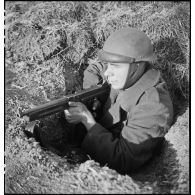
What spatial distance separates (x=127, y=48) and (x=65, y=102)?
0.90 m

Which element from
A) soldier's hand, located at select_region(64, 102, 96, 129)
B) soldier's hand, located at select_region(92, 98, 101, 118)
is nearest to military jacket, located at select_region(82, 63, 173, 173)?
soldier's hand, located at select_region(64, 102, 96, 129)

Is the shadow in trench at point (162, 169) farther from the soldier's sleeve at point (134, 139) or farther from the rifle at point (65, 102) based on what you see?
the rifle at point (65, 102)

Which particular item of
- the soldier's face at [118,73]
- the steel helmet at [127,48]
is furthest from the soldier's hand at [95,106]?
the steel helmet at [127,48]

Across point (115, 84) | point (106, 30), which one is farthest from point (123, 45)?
point (106, 30)

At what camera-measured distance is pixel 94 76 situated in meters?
4.38

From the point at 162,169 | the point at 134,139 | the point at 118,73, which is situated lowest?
the point at 162,169

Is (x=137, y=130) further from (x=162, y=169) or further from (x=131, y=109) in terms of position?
(x=162, y=169)

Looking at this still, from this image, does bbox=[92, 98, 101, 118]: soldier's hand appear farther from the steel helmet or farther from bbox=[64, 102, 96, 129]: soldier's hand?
the steel helmet

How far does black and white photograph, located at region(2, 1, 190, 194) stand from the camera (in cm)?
295

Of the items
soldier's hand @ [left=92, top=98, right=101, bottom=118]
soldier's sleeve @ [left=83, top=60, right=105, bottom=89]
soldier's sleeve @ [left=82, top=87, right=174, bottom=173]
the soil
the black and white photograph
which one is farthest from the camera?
soldier's sleeve @ [left=83, top=60, right=105, bottom=89]

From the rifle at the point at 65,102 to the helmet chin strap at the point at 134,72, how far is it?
429mm

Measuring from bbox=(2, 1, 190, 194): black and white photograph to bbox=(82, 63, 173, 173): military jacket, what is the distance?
11mm

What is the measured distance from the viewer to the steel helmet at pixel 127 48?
3434mm

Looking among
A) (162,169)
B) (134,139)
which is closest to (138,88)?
(134,139)
